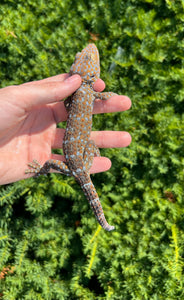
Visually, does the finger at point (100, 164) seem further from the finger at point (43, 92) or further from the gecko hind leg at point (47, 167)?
the finger at point (43, 92)

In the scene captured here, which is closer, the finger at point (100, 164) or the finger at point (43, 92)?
the finger at point (43, 92)

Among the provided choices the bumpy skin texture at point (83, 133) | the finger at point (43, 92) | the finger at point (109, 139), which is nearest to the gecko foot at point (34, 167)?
the bumpy skin texture at point (83, 133)

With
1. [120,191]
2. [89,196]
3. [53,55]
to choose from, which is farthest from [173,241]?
[53,55]

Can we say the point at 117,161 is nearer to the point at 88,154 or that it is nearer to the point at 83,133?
the point at 88,154

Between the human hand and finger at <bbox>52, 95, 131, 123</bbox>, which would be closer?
the human hand

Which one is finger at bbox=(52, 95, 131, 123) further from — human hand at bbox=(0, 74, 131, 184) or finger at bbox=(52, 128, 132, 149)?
finger at bbox=(52, 128, 132, 149)

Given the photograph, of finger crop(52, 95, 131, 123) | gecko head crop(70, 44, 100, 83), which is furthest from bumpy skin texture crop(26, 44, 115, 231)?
finger crop(52, 95, 131, 123)

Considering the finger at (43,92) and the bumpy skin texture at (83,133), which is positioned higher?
the finger at (43,92)
